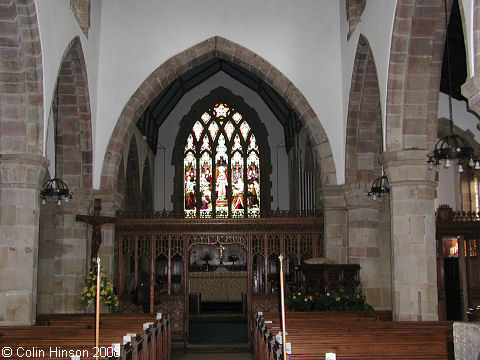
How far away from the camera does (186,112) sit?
20.4m

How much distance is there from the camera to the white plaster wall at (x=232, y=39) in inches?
476

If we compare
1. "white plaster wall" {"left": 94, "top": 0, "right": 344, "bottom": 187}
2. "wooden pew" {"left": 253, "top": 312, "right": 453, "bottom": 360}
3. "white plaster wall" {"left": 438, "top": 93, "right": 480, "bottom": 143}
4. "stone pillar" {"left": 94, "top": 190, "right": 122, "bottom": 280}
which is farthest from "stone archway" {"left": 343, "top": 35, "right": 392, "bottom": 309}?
"stone pillar" {"left": 94, "top": 190, "right": 122, "bottom": 280}

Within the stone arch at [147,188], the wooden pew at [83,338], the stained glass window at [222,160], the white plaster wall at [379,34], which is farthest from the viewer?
the stained glass window at [222,160]

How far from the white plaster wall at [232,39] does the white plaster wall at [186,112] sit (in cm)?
790

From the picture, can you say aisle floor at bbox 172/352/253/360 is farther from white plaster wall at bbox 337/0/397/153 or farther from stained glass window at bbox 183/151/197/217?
stained glass window at bbox 183/151/197/217

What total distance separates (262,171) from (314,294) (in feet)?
32.3

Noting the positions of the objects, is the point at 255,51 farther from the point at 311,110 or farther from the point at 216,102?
the point at 216,102

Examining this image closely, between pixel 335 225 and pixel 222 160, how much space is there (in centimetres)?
890

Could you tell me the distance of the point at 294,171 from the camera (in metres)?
18.8

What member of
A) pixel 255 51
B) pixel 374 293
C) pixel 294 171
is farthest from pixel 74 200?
pixel 294 171

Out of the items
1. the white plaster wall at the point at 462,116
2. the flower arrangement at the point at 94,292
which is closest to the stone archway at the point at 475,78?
the flower arrangement at the point at 94,292

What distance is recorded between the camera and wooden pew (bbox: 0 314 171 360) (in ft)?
18.0

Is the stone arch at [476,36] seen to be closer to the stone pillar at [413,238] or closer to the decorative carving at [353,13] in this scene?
the stone pillar at [413,238]

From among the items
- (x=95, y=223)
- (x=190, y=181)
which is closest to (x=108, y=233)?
(x=95, y=223)
